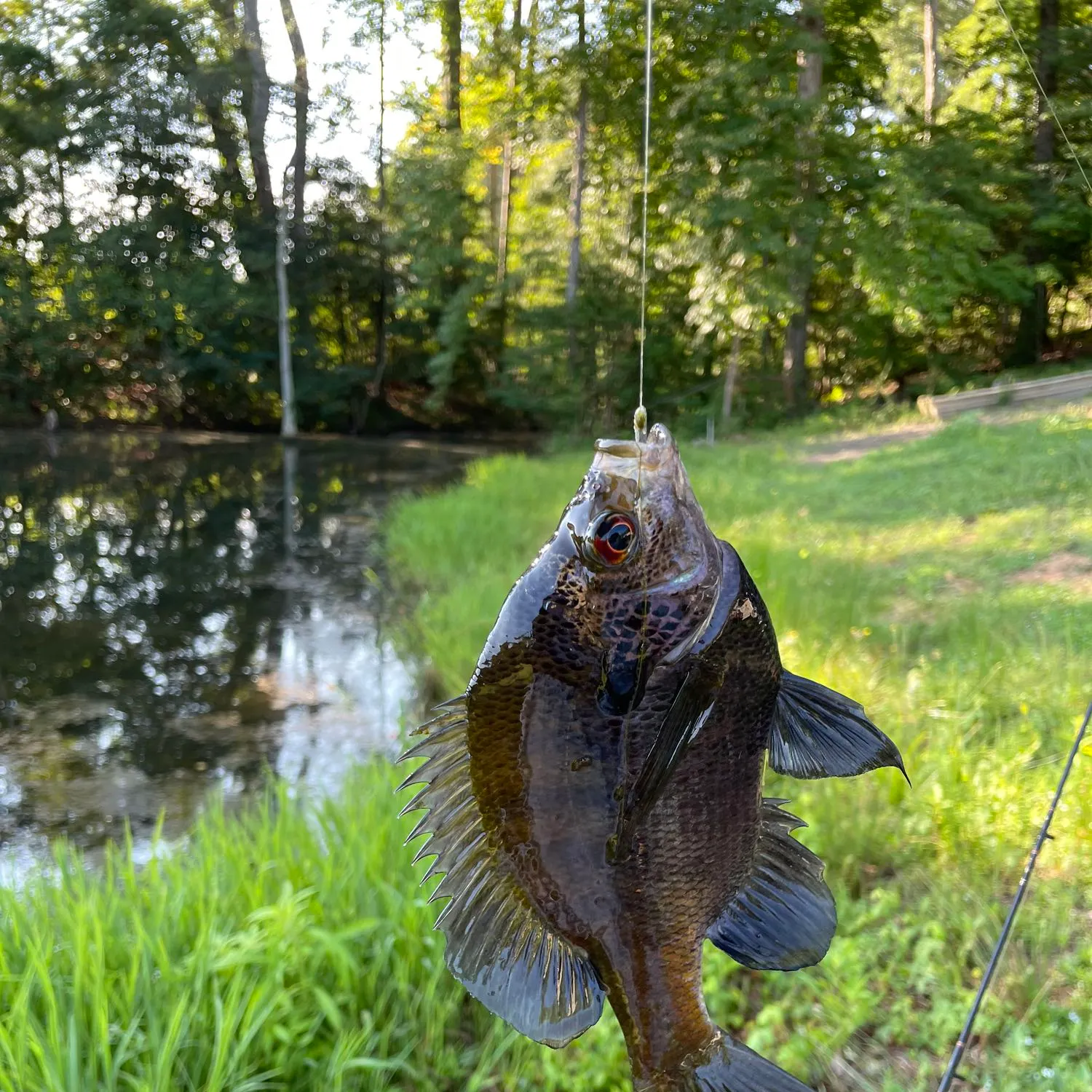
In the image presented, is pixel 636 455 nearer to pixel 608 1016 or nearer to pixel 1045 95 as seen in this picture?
pixel 1045 95

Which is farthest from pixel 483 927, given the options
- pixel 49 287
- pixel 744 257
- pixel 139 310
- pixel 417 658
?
pixel 49 287

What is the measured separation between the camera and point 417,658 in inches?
252

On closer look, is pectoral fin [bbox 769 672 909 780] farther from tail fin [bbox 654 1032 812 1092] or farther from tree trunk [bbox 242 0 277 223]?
tree trunk [bbox 242 0 277 223]

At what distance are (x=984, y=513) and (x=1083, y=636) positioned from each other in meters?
3.14

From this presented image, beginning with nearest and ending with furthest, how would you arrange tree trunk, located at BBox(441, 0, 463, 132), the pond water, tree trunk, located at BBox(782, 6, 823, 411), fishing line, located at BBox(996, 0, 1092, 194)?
1. fishing line, located at BBox(996, 0, 1092, 194)
2. the pond water
3. tree trunk, located at BBox(782, 6, 823, 411)
4. tree trunk, located at BBox(441, 0, 463, 132)

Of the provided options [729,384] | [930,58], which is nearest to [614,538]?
[729,384]

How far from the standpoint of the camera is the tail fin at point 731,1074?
89cm

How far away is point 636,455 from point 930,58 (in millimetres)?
17734

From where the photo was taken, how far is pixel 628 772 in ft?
2.92

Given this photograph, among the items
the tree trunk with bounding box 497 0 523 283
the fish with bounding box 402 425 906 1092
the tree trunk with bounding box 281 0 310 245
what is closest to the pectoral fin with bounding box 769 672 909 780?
the fish with bounding box 402 425 906 1092

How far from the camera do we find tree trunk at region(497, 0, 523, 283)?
16375mm

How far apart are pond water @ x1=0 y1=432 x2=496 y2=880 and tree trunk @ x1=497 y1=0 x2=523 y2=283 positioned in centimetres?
736

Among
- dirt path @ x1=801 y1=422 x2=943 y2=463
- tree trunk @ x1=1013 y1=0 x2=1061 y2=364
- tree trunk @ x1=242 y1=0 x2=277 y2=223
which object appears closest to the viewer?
dirt path @ x1=801 y1=422 x2=943 y2=463

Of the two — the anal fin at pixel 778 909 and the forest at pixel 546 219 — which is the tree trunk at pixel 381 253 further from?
the anal fin at pixel 778 909
